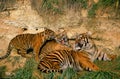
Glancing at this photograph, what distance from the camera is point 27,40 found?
941 cm

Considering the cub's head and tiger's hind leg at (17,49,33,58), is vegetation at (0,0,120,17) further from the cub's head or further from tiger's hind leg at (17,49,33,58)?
tiger's hind leg at (17,49,33,58)

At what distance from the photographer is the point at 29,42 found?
9.41 m

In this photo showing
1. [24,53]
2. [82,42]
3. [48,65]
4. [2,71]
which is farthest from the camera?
[24,53]

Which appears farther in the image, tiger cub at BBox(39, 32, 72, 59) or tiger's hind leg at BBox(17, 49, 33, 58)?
tiger cub at BBox(39, 32, 72, 59)

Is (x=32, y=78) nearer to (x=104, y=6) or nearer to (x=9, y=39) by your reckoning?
(x=9, y=39)

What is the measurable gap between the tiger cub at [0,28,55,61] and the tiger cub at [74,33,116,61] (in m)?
0.76

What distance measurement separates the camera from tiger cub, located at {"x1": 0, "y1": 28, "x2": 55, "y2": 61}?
920cm

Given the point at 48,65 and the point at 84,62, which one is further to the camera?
the point at 84,62

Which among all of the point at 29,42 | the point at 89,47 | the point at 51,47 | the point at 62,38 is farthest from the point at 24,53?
the point at 89,47

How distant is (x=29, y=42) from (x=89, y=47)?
133cm

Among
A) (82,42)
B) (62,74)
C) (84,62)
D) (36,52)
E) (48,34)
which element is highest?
(48,34)

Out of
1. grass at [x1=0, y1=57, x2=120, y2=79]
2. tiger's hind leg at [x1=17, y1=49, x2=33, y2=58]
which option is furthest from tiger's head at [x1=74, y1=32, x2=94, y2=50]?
tiger's hind leg at [x1=17, y1=49, x2=33, y2=58]

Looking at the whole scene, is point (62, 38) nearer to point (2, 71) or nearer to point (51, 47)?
point (51, 47)

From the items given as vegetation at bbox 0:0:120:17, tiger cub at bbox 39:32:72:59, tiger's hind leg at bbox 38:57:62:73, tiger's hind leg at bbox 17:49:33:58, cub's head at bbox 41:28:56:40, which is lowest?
tiger's hind leg at bbox 38:57:62:73
